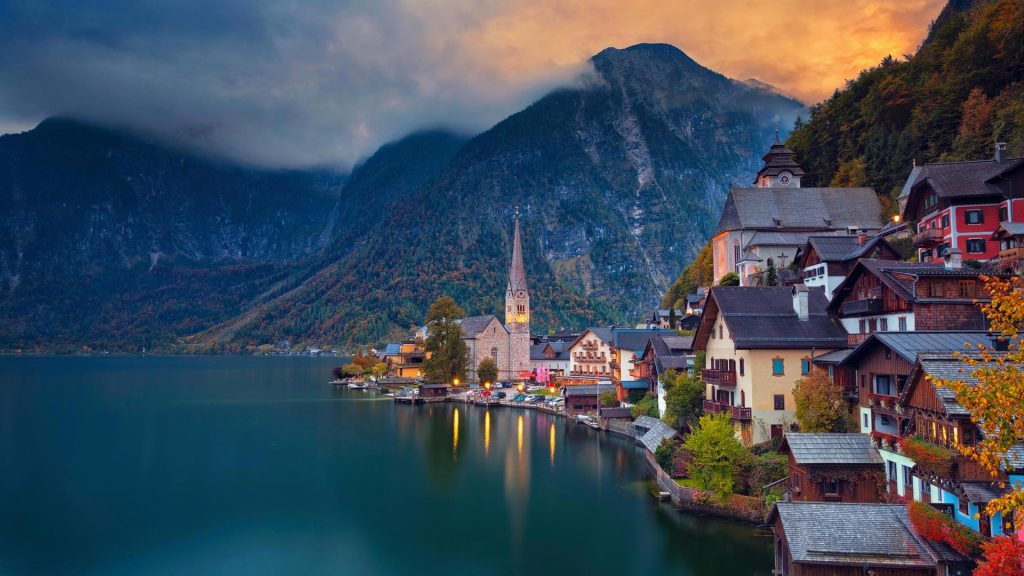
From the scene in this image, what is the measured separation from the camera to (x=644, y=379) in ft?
245

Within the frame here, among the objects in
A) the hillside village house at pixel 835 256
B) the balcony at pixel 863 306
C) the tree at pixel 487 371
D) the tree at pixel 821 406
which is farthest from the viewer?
the tree at pixel 487 371

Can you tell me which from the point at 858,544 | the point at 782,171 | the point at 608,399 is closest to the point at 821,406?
the point at 858,544

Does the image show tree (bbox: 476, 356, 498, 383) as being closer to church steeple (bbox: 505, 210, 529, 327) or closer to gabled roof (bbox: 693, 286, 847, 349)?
church steeple (bbox: 505, 210, 529, 327)

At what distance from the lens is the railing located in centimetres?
3397

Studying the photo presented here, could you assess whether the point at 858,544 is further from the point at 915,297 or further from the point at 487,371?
the point at 487,371

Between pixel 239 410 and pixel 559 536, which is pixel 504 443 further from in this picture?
pixel 239 410

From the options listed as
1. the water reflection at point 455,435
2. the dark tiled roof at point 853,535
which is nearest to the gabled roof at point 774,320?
the dark tiled roof at point 853,535

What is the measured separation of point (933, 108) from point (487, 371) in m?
70.8

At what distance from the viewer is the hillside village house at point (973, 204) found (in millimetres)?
41031

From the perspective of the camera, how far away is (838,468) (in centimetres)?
2894

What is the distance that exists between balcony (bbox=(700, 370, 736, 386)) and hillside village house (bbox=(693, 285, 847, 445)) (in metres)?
0.06

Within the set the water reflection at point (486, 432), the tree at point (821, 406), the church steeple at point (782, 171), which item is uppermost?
the church steeple at point (782, 171)

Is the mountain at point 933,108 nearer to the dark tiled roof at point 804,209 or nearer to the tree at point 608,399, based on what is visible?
the dark tiled roof at point 804,209

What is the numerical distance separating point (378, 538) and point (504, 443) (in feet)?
93.4
